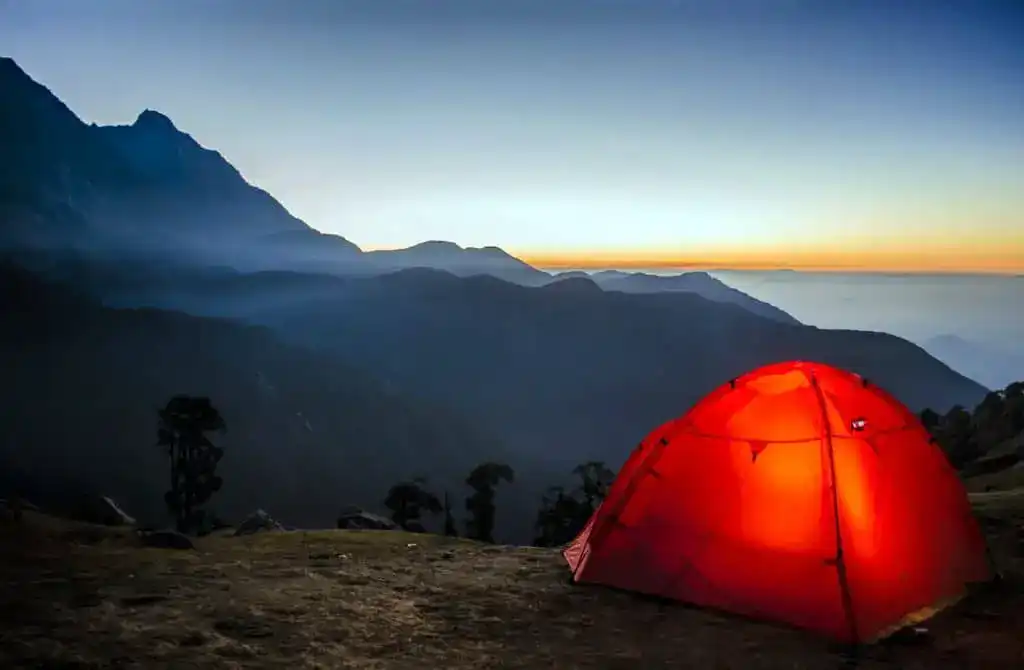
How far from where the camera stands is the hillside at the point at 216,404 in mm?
125000

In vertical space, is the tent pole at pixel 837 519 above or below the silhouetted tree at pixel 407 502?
above

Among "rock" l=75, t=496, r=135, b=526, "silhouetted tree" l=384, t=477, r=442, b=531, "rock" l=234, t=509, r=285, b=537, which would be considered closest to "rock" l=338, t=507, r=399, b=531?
"rock" l=234, t=509, r=285, b=537

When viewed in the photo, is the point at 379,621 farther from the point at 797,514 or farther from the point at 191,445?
the point at 191,445

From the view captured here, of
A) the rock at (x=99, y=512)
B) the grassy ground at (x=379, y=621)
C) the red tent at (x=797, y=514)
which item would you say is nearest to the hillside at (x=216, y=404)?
the rock at (x=99, y=512)

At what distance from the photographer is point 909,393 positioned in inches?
7569

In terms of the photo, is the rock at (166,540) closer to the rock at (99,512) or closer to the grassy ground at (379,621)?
the grassy ground at (379,621)

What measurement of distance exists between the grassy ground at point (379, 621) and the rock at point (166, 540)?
191cm

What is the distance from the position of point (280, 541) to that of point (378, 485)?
136954 mm

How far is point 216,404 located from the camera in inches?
6156

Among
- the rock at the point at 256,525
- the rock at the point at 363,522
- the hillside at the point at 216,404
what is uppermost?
the rock at the point at 256,525

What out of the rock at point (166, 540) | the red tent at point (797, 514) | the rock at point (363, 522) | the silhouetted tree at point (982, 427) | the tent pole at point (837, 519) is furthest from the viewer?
the silhouetted tree at point (982, 427)

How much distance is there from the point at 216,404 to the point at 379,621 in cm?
15942

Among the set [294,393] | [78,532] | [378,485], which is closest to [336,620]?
[78,532]

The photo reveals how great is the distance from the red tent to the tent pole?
1 centimetres
